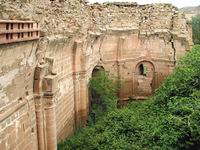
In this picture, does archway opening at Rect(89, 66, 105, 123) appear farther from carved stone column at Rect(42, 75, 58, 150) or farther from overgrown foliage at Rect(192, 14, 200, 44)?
overgrown foliage at Rect(192, 14, 200, 44)

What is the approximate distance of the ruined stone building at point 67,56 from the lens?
25.6ft

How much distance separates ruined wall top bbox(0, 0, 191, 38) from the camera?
8.59 metres

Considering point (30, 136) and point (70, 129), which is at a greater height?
point (30, 136)

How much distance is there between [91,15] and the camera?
16.6 metres

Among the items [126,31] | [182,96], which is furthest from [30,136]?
[126,31]

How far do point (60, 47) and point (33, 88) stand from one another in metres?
2.87

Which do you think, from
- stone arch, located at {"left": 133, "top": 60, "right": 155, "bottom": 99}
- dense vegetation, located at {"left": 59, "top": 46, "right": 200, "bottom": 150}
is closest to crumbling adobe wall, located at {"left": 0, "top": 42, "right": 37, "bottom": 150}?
dense vegetation, located at {"left": 59, "top": 46, "right": 200, "bottom": 150}

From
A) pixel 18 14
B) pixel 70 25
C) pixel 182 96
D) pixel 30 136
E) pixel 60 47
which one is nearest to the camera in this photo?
pixel 18 14

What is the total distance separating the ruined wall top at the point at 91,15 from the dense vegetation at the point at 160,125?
3502 millimetres

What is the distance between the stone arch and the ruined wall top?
6.23 ft

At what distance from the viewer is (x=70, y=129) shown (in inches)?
515

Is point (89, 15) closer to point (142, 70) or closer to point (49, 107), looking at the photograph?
point (142, 70)

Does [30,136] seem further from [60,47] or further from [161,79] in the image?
[161,79]

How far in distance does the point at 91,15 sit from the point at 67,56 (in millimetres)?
4347
